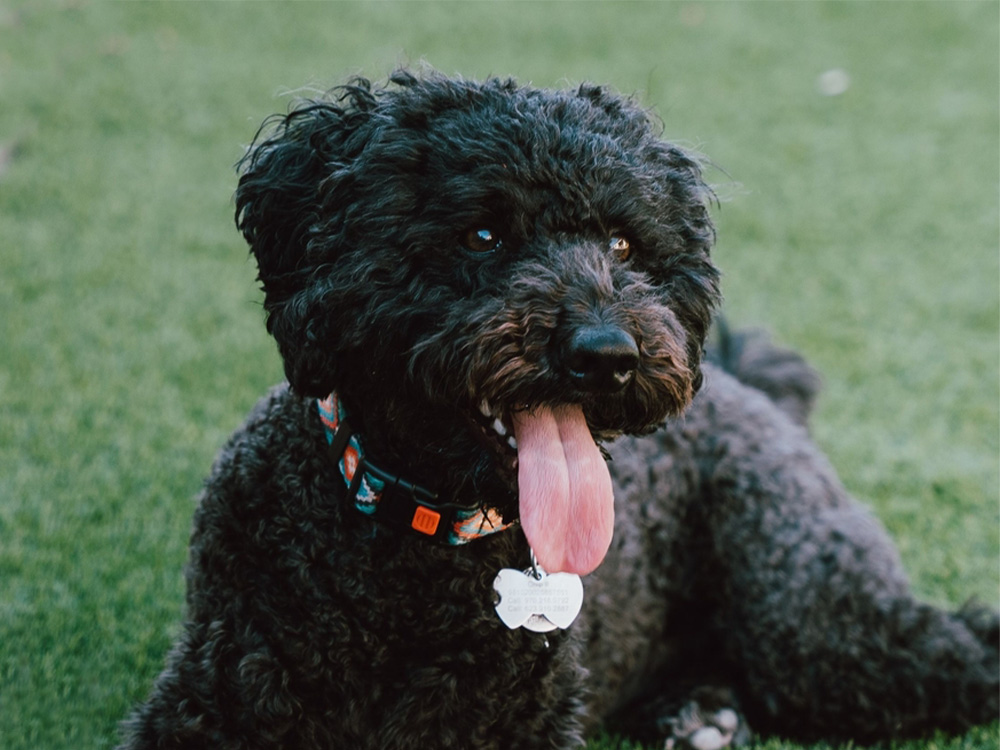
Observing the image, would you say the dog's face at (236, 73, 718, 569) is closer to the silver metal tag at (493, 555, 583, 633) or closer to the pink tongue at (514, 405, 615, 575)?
the pink tongue at (514, 405, 615, 575)

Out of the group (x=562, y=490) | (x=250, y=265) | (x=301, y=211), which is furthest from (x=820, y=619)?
(x=250, y=265)

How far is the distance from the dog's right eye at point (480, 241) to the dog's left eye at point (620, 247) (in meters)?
0.30

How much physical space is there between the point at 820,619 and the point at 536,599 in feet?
5.14

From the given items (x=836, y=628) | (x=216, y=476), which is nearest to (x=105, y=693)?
(x=216, y=476)

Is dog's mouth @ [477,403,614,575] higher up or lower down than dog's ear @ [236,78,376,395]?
lower down

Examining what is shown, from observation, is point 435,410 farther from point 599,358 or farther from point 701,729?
point 701,729

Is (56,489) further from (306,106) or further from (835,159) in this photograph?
(835,159)

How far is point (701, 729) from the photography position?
3883mm

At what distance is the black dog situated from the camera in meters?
2.61

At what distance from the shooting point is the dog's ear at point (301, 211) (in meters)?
2.70

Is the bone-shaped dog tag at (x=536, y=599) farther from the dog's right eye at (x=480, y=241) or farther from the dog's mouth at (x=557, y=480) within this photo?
the dog's right eye at (x=480, y=241)

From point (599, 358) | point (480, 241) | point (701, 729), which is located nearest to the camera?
point (599, 358)

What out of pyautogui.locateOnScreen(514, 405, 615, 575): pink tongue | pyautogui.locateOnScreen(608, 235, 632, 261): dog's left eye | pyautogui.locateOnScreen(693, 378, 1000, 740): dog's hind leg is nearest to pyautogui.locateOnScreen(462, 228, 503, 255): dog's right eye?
pyautogui.locateOnScreen(608, 235, 632, 261): dog's left eye

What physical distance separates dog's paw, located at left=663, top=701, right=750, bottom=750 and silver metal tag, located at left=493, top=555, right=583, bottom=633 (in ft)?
4.01
